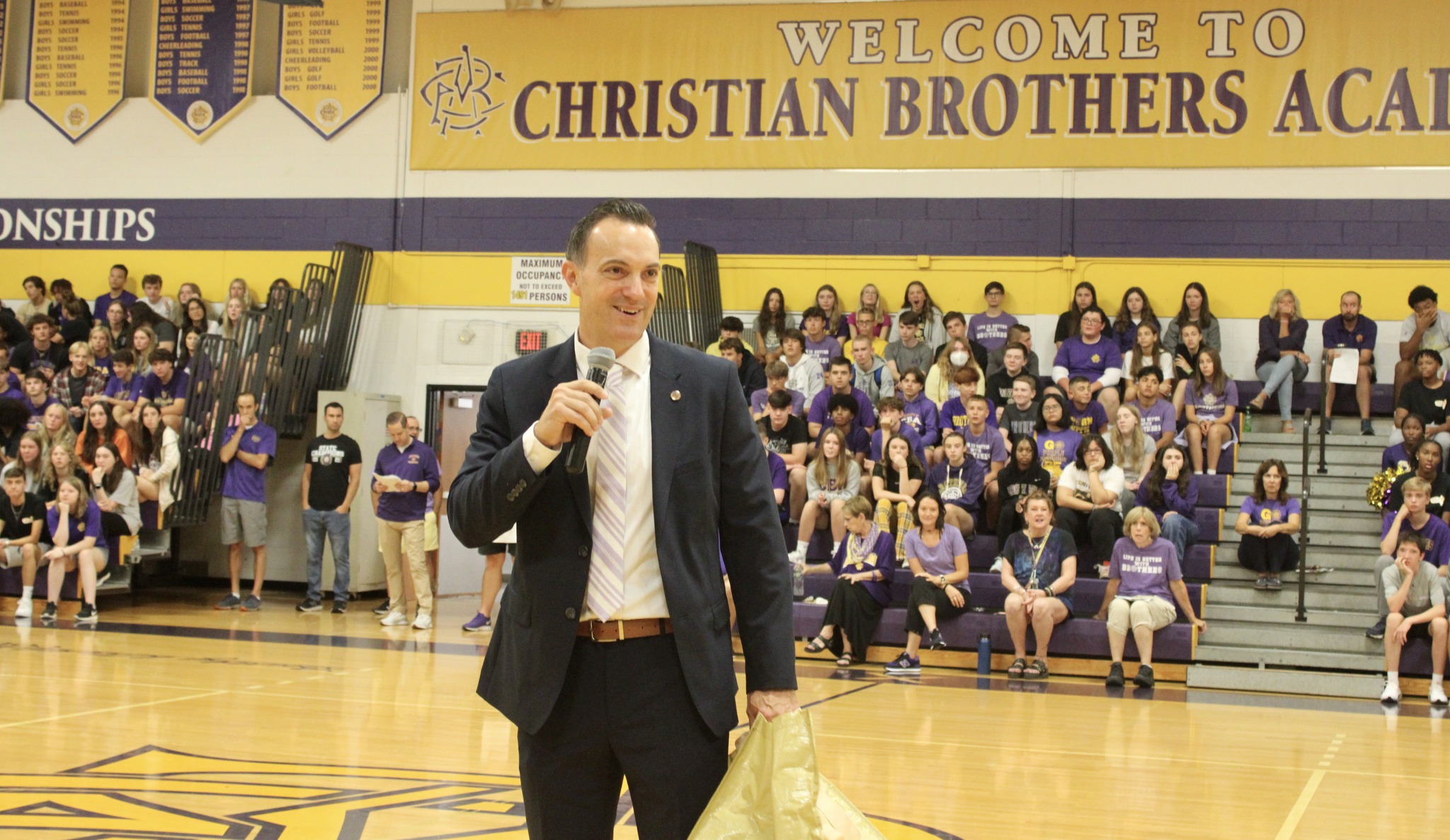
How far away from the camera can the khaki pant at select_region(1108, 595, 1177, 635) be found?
9.05m

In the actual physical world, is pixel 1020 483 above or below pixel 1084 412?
below

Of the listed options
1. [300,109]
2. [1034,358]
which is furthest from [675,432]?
[300,109]

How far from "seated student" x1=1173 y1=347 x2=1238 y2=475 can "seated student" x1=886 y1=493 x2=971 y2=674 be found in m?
2.88

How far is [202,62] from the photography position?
48.3 feet

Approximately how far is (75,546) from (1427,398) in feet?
35.6

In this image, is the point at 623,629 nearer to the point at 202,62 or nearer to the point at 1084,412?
the point at 1084,412

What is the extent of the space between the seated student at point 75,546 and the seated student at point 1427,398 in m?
10.4

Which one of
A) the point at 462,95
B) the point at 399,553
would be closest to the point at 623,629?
the point at 399,553

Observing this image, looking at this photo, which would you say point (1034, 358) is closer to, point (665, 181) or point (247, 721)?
point (665, 181)

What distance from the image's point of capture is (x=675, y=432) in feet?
7.63

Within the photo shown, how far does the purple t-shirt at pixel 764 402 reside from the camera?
11.7m

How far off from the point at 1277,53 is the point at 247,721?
11.1 m

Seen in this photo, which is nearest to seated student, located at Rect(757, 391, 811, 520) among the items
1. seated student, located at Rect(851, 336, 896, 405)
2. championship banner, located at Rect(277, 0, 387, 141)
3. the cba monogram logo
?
seated student, located at Rect(851, 336, 896, 405)

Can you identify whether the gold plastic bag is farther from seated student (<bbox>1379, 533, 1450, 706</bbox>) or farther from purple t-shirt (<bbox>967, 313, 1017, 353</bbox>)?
purple t-shirt (<bbox>967, 313, 1017, 353</bbox>)
